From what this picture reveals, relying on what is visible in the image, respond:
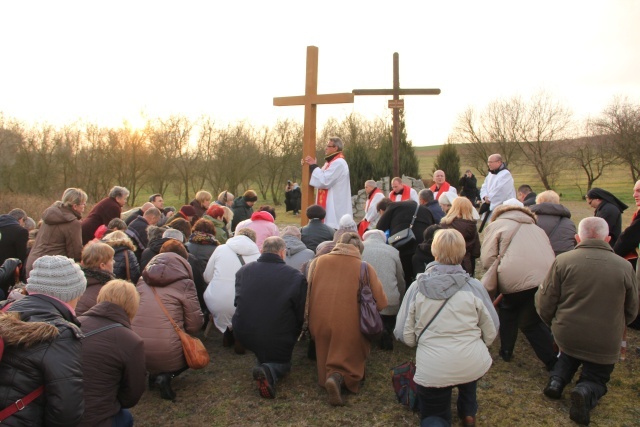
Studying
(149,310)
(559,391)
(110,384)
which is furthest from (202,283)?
(559,391)

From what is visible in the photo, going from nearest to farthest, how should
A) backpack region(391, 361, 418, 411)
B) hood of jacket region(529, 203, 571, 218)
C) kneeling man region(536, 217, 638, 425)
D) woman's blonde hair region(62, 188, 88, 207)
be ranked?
kneeling man region(536, 217, 638, 425), backpack region(391, 361, 418, 411), hood of jacket region(529, 203, 571, 218), woman's blonde hair region(62, 188, 88, 207)

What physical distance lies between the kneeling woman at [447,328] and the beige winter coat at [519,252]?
46.0 inches

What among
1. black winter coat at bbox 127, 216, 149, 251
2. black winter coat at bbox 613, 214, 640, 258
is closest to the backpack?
black winter coat at bbox 613, 214, 640, 258

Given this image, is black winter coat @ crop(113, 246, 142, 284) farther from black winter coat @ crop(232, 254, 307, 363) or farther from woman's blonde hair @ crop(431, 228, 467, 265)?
woman's blonde hair @ crop(431, 228, 467, 265)

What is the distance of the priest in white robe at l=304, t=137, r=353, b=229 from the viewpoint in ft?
24.8

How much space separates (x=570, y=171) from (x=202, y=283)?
118 ft

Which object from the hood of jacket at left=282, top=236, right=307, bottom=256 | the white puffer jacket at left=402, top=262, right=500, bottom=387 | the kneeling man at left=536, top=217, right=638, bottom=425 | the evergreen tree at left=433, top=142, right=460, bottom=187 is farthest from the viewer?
the evergreen tree at left=433, top=142, right=460, bottom=187

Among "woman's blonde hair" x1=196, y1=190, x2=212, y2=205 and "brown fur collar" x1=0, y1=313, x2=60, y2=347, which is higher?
"woman's blonde hair" x1=196, y1=190, x2=212, y2=205

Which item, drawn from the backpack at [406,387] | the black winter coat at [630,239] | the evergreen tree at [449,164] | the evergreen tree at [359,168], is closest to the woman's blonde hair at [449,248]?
the backpack at [406,387]

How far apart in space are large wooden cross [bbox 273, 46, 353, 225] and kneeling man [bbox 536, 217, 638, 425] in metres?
4.03

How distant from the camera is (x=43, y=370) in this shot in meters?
2.43

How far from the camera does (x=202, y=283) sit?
5.90m

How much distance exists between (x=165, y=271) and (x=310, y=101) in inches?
157

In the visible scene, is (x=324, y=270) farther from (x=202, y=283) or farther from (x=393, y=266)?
(x=202, y=283)
